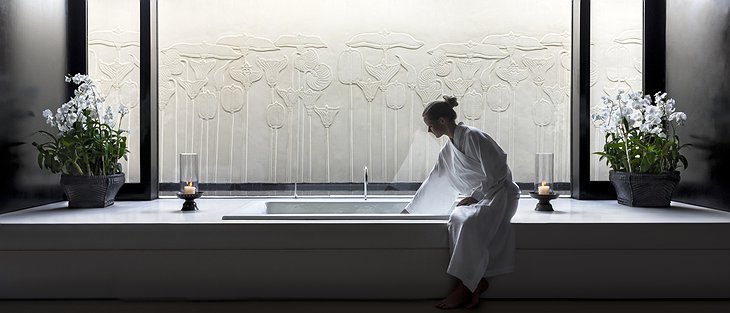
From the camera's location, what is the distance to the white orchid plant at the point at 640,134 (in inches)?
135

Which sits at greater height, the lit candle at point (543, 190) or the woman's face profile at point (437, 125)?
the woman's face profile at point (437, 125)

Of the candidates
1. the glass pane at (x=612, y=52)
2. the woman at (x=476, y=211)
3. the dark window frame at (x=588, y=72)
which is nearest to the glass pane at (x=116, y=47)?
the woman at (x=476, y=211)

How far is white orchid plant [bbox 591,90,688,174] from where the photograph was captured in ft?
11.3

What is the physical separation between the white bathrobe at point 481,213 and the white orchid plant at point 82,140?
6.50 ft

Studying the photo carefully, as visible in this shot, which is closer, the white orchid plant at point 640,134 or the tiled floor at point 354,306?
the tiled floor at point 354,306

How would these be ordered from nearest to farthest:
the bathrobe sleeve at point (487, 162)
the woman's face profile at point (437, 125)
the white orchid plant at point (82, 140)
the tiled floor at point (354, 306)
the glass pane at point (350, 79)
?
1. the tiled floor at point (354, 306)
2. the bathrobe sleeve at point (487, 162)
3. the woman's face profile at point (437, 125)
4. the white orchid plant at point (82, 140)
5. the glass pane at point (350, 79)

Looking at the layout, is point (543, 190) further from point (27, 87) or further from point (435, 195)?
point (27, 87)

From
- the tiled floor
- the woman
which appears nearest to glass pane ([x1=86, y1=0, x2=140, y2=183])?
the tiled floor

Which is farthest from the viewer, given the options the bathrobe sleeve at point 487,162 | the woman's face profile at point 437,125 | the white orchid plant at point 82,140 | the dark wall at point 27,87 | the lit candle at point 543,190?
the white orchid plant at point 82,140

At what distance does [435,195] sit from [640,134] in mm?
1268

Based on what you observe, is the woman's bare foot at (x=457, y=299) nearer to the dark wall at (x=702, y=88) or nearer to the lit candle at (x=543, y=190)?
the lit candle at (x=543, y=190)

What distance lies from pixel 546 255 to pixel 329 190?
5.51 ft

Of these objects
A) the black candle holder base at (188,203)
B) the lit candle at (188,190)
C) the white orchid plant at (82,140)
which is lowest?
the black candle holder base at (188,203)

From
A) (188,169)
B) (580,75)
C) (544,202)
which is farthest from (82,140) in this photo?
(580,75)
